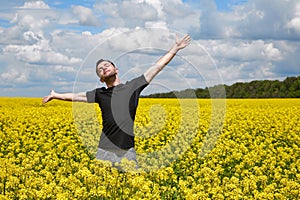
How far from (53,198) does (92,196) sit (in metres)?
0.47

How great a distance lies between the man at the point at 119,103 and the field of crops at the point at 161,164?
0.84 ft

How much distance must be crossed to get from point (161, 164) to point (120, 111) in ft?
9.75

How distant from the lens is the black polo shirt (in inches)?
302

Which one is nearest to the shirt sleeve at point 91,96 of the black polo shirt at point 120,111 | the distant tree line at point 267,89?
the black polo shirt at point 120,111

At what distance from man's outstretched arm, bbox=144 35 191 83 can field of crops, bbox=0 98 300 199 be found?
128cm

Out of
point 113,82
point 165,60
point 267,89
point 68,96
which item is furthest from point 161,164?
point 267,89

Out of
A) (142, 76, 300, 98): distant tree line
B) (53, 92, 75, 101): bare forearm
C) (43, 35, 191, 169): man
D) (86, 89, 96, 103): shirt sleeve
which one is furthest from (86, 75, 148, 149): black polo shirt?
(142, 76, 300, 98): distant tree line

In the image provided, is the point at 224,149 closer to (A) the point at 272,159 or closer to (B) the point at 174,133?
(A) the point at 272,159

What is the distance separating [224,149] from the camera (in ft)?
42.2

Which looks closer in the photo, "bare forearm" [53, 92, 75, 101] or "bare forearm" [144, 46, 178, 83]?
"bare forearm" [144, 46, 178, 83]

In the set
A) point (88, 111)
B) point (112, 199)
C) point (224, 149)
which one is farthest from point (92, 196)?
point (88, 111)

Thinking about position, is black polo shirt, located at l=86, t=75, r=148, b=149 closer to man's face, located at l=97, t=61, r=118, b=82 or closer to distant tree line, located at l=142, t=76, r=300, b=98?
man's face, located at l=97, t=61, r=118, b=82

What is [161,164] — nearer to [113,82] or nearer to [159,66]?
[113,82]

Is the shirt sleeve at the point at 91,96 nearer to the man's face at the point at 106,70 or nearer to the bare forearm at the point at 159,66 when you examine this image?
the man's face at the point at 106,70
